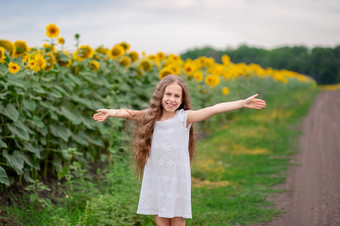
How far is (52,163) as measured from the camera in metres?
5.12

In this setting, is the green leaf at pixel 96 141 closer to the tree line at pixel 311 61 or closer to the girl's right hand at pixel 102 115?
the girl's right hand at pixel 102 115

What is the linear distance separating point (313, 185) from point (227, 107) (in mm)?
3089

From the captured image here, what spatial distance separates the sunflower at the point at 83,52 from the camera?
5750 millimetres

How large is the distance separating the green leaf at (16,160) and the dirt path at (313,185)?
2.55m

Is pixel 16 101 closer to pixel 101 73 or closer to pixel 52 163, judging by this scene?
pixel 52 163

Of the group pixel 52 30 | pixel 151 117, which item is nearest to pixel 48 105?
pixel 52 30

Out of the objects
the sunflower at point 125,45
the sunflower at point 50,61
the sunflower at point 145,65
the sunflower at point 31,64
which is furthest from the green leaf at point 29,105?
the sunflower at point 145,65

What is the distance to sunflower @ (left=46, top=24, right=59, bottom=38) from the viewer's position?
4965 mm

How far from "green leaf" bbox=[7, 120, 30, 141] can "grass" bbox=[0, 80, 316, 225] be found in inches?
26.3

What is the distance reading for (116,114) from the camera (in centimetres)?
345

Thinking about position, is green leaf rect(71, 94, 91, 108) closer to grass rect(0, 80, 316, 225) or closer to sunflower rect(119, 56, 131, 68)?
grass rect(0, 80, 316, 225)

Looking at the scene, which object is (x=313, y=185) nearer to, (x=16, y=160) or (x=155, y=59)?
(x=16, y=160)

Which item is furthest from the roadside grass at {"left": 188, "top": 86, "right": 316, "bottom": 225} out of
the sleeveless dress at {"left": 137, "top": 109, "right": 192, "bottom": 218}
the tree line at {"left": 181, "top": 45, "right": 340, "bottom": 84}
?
the tree line at {"left": 181, "top": 45, "right": 340, "bottom": 84}

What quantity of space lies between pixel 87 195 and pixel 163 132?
1538mm
